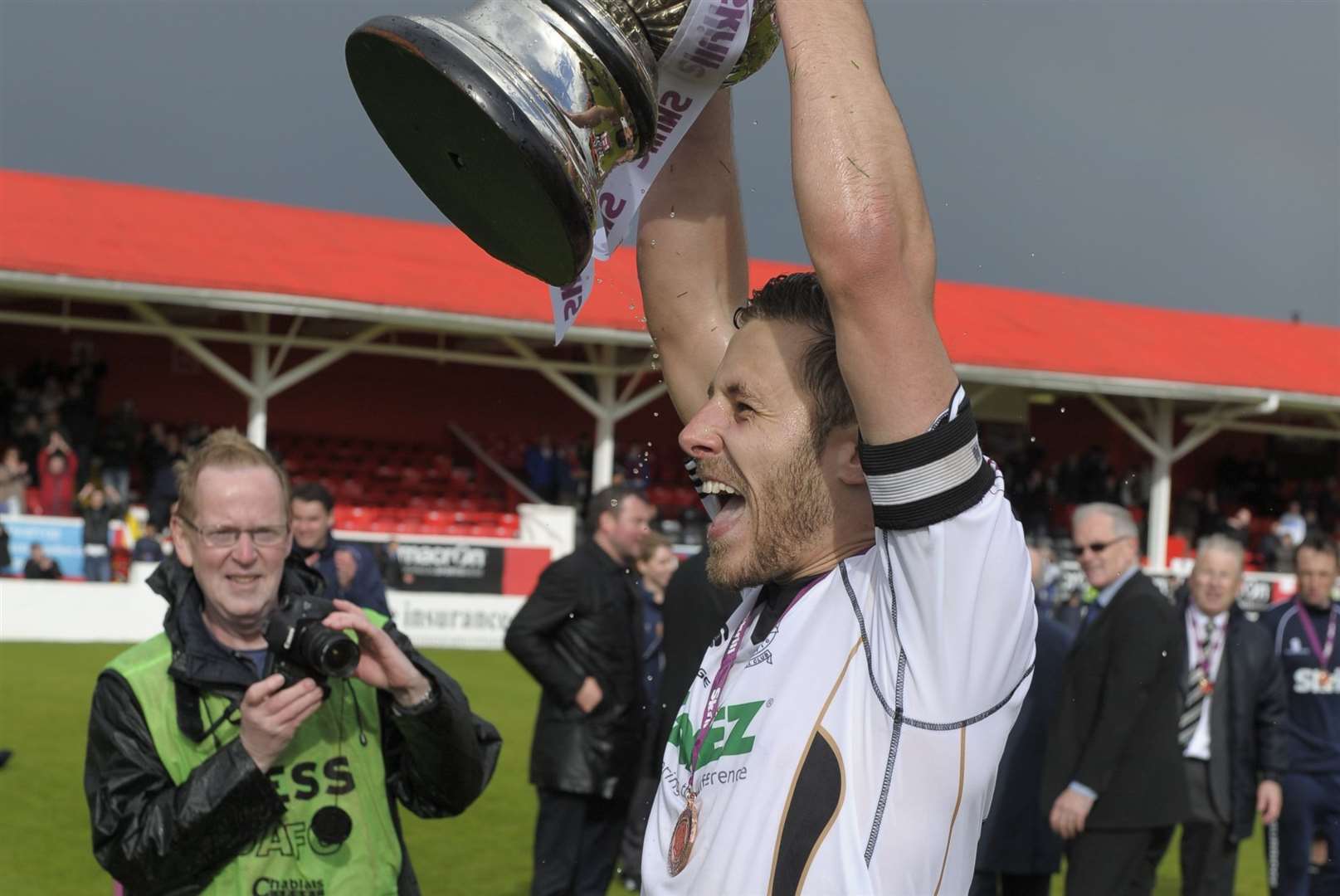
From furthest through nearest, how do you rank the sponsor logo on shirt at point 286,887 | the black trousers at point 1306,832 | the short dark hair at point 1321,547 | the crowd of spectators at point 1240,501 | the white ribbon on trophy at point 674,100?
the crowd of spectators at point 1240,501 → the short dark hair at point 1321,547 → the black trousers at point 1306,832 → the sponsor logo on shirt at point 286,887 → the white ribbon on trophy at point 674,100

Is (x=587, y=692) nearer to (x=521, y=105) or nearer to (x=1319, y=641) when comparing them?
(x=1319, y=641)

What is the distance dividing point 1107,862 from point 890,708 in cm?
428

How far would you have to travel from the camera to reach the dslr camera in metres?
2.39

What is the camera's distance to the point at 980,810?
63.9 inches

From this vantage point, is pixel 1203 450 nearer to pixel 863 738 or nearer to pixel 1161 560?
pixel 1161 560

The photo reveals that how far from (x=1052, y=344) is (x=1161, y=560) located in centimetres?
392

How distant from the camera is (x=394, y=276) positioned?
64.8ft

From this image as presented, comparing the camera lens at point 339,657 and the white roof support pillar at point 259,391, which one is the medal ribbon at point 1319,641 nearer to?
the camera lens at point 339,657

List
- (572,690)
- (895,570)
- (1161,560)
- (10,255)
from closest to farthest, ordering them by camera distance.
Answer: (895,570) < (572,690) < (10,255) < (1161,560)

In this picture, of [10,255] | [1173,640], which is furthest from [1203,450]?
[1173,640]

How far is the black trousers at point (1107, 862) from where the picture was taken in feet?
17.4

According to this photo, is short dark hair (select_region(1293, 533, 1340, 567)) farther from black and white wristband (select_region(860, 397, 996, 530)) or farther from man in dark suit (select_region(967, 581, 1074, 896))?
black and white wristband (select_region(860, 397, 996, 530))

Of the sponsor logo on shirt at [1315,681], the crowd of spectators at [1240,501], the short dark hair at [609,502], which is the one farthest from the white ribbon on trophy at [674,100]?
the crowd of spectators at [1240,501]

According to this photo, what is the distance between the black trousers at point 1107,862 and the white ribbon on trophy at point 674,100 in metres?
4.13
